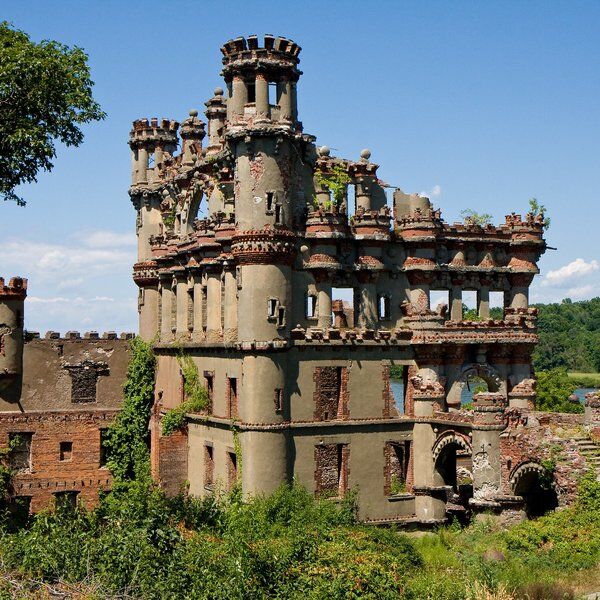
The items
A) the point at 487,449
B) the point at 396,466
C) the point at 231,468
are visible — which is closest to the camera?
the point at 487,449

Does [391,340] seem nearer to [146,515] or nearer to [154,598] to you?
[146,515]

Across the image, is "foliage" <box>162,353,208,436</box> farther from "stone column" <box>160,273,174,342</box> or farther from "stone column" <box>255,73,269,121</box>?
"stone column" <box>255,73,269,121</box>

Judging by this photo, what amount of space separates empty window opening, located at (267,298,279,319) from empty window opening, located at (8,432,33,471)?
18002 millimetres

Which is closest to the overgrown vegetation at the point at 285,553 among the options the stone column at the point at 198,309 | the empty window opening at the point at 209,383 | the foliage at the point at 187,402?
the empty window opening at the point at 209,383

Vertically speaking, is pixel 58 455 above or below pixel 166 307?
below

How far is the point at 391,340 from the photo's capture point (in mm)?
42844

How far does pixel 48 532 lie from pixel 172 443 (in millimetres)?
16556

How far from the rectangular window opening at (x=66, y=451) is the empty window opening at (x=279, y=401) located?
16.8 metres

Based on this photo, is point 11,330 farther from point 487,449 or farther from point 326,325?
point 487,449

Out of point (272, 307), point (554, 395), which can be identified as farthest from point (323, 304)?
point (554, 395)

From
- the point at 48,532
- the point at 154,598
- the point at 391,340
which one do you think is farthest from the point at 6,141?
the point at 391,340

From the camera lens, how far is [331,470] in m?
40.9

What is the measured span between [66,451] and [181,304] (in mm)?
9968

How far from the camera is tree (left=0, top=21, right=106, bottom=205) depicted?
102ft
